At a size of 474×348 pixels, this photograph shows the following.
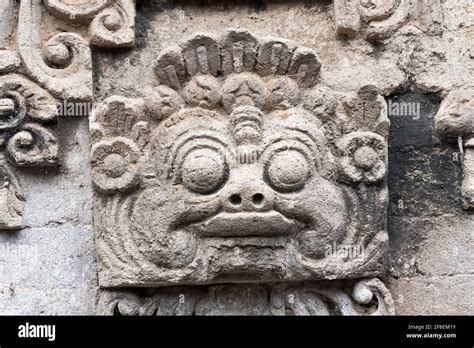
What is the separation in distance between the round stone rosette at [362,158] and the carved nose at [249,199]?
0.98ft

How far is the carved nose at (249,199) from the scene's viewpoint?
10.7 ft

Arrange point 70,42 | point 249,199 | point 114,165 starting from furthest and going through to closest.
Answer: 1. point 70,42
2. point 114,165
3. point 249,199

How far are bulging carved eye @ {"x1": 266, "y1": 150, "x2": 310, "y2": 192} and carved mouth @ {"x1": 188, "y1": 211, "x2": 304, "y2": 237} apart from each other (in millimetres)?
100

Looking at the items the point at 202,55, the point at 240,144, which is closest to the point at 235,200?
the point at 240,144

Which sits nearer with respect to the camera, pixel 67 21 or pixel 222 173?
pixel 222 173

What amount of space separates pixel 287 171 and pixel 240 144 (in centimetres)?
18

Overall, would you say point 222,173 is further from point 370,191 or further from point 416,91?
point 416,91

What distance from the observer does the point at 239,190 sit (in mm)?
3250

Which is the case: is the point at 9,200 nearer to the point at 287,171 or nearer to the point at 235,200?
the point at 235,200

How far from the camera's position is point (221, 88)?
339 centimetres

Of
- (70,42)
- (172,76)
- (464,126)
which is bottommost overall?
(464,126)

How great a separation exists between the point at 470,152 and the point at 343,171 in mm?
467

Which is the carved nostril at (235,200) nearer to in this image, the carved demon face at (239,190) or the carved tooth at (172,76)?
the carved demon face at (239,190)

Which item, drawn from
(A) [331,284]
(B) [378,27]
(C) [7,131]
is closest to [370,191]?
(A) [331,284]
